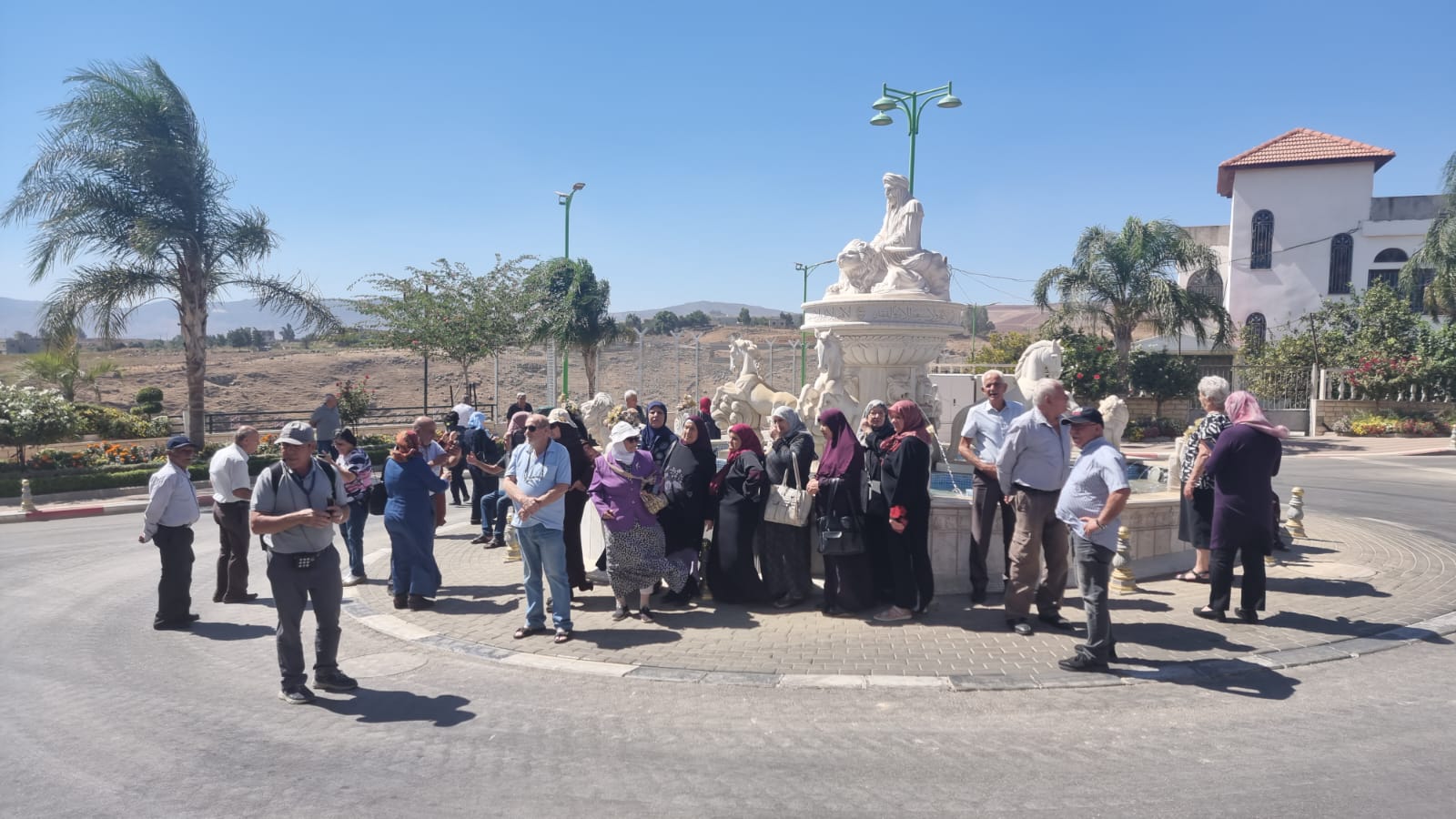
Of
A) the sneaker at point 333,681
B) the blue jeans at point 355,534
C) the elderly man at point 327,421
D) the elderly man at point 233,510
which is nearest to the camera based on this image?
the sneaker at point 333,681

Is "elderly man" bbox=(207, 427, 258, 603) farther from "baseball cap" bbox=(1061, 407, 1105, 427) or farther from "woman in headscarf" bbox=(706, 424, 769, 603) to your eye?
"baseball cap" bbox=(1061, 407, 1105, 427)

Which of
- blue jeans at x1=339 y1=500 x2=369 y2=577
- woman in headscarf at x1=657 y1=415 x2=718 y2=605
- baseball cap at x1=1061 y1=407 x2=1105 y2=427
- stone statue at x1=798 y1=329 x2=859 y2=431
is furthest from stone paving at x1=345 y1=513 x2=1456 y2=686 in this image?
stone statue at x1=798 y1=329 x2=859 y2=431

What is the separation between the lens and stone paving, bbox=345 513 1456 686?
5.69 metres

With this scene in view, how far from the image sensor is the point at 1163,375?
26859mm

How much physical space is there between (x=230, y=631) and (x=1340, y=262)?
44.9 metres

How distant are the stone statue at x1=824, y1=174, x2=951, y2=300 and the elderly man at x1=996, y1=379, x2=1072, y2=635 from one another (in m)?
5.38

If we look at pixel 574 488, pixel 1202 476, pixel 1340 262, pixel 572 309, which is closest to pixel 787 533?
pixel 574 488

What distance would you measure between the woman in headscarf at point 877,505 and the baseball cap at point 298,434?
3926 millimetres

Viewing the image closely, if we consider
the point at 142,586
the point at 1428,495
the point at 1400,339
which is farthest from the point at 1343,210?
the point at 142,586

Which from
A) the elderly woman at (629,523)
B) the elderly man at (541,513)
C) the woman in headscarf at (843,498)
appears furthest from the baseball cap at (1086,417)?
the elderly man at (541,513)

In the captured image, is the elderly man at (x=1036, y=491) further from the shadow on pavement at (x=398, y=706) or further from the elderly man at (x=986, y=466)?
the shadow on pavement at (x=398, y=706)

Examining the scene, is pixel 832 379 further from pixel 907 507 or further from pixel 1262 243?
pixel 1262 243

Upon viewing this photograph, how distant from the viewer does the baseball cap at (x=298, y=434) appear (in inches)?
202

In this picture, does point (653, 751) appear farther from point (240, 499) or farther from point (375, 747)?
point (240, 499)
